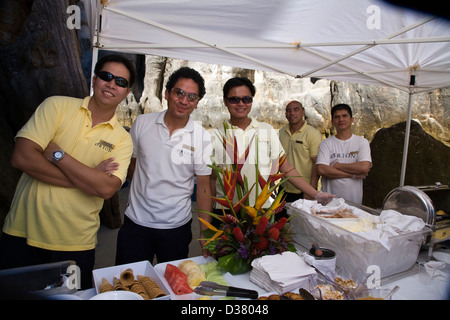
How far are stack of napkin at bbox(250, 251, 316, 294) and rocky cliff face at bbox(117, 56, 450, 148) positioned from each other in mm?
13776

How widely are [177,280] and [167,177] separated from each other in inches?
31.3

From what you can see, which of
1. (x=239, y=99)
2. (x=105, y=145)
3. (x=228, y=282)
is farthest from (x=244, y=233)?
(x=239, y=99)

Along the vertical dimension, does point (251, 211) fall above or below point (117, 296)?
above

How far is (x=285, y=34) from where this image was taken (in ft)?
8.79

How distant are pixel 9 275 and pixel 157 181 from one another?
0.97 metres

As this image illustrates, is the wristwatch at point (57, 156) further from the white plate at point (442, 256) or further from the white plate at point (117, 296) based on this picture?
the white plate at point (442, 256)

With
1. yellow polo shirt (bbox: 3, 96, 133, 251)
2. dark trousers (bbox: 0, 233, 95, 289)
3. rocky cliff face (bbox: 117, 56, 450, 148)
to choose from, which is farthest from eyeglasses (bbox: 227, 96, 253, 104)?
rocky cliff face (bbox: 117, 56, 450, 148)

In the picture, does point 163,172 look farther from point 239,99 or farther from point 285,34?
point 285,34

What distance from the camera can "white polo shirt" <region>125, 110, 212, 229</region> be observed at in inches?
77.2

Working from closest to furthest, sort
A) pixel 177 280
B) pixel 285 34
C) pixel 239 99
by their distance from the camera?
pixel 177 280, pixel 239 99, pixel 285 34

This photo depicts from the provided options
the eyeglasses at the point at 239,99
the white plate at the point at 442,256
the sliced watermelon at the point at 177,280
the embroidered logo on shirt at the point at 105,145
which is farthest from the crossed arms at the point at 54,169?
the white plate at the point at 442,256
